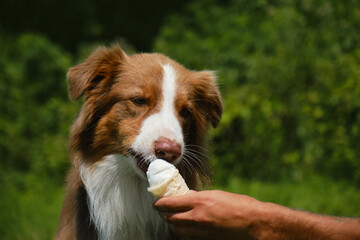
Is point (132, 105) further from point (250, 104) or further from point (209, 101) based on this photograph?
point (250, 104)

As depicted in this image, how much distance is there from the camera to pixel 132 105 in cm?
359

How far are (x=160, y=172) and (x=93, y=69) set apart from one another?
125cm

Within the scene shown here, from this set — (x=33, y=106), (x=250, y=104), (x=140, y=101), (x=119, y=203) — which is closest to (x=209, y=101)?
(x=140, y=101)

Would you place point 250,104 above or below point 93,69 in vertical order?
below

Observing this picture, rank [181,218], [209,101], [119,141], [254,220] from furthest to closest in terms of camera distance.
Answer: [209,101], [119,141], [181,218], [254,220]

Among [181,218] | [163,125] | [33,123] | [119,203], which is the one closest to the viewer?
[181,218]

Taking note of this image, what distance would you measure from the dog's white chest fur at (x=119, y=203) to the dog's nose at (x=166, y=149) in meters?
0.53

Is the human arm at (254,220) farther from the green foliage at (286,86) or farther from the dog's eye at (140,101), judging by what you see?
the green foliage at (286,86)

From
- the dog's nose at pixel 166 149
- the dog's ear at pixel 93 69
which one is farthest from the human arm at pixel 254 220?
the dog's ear at pixel 93 69

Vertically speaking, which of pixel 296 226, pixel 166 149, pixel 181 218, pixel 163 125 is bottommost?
pixel 296 226

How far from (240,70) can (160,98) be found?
22.2ft

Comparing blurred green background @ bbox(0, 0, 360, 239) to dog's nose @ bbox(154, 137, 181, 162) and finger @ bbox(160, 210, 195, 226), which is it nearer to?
dog's nose @ bbox(154, 137, 181, 162)

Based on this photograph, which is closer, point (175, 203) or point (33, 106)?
point (175, 203)

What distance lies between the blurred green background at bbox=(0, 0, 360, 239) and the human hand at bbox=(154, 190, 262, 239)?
176 centimetres
